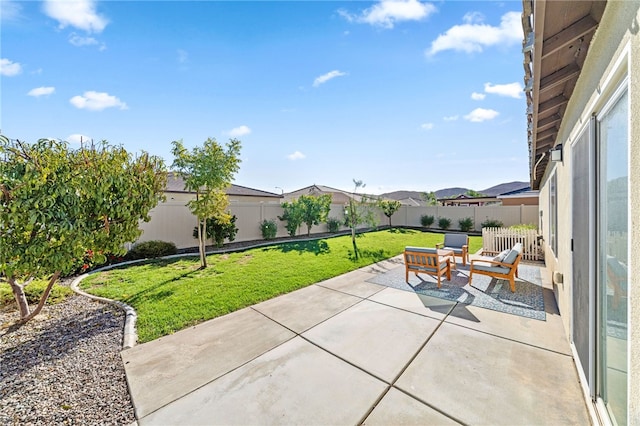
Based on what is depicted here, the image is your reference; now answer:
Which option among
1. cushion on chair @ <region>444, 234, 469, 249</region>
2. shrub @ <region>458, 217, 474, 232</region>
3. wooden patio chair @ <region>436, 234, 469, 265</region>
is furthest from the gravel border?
shrub @ <region>458, 217, 474, 232</region>

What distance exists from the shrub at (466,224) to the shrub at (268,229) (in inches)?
552

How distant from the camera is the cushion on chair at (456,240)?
28.5 feet

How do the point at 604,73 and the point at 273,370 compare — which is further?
the point at 273,370

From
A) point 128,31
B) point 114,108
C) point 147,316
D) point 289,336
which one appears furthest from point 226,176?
point 289,336

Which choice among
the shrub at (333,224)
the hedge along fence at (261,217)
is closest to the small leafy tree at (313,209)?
the hedge along fence at (261,217)

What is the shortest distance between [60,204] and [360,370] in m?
4.86

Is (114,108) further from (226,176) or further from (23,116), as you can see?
(226,176)

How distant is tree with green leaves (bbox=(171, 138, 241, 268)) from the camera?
7672mm

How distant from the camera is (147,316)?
4441 millimetres

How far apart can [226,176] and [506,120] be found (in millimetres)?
8606

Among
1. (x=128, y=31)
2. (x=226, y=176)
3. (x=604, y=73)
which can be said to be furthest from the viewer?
(x=226, y=176)

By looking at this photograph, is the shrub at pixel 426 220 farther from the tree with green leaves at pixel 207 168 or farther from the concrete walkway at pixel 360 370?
the tree with green leaves at pixel 207 168

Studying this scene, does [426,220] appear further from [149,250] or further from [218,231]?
[149,250]

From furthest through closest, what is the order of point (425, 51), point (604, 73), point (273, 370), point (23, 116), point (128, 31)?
1. point (425, 51)
2. point (128, 31)
3. point (23, 116)
4. point (273, 370)
5. point (604, 73)
